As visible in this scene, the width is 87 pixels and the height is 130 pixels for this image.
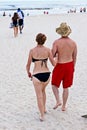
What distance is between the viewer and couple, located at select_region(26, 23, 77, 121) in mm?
7539

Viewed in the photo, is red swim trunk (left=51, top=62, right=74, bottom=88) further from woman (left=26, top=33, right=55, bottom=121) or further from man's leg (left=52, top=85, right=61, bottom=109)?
woman (left=26, top=33, right=55, bottom=121)

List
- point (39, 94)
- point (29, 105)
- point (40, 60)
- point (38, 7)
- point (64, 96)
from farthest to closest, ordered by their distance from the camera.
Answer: point (38, 7)
point (29, 105)
point (64, 96)
point (39, 94)
point (40, 60)

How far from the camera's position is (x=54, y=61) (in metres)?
7.71

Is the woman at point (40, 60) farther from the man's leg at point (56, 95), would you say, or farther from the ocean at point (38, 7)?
the ocean at point (38, 7)

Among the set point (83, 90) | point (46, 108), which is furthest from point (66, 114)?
point (83, 90)

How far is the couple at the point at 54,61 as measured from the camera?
24.7 ft

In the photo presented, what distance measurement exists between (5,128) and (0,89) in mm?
3023

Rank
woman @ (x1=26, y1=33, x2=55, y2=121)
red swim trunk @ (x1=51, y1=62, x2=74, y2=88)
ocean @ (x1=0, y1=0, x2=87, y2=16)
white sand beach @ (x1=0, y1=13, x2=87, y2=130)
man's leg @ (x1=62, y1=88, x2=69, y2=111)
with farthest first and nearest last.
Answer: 1. ocean @ (x1=0, y1=0, x2=87, y2=16)
2. man's leg @ (x1=62, y1=88, x2=69, y2=111)
3. red swim trunk @ (x1=51, y1=62, x2=74, y2=88)
4. white sand beach @ (x1=0, y1=13, x2=87, y2=130)
5. woman @ (x1=26, y1=33, x2=55, y2=121)

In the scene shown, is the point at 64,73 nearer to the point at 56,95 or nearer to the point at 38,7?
the point at 56,95

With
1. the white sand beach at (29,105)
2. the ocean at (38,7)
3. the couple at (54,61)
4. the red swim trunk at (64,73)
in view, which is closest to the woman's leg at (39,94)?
the couple at (54,61)

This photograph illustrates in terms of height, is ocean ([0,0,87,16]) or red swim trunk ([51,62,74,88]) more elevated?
red swim trunk ([51,62,74,88])

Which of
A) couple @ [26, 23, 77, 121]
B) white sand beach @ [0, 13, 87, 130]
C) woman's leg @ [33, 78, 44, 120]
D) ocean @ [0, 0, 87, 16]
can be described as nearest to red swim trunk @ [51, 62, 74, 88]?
couple @ [26, 23, 77, 121]

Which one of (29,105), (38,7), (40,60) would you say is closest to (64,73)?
(40,60)

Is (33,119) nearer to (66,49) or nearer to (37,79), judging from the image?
(37,79)
